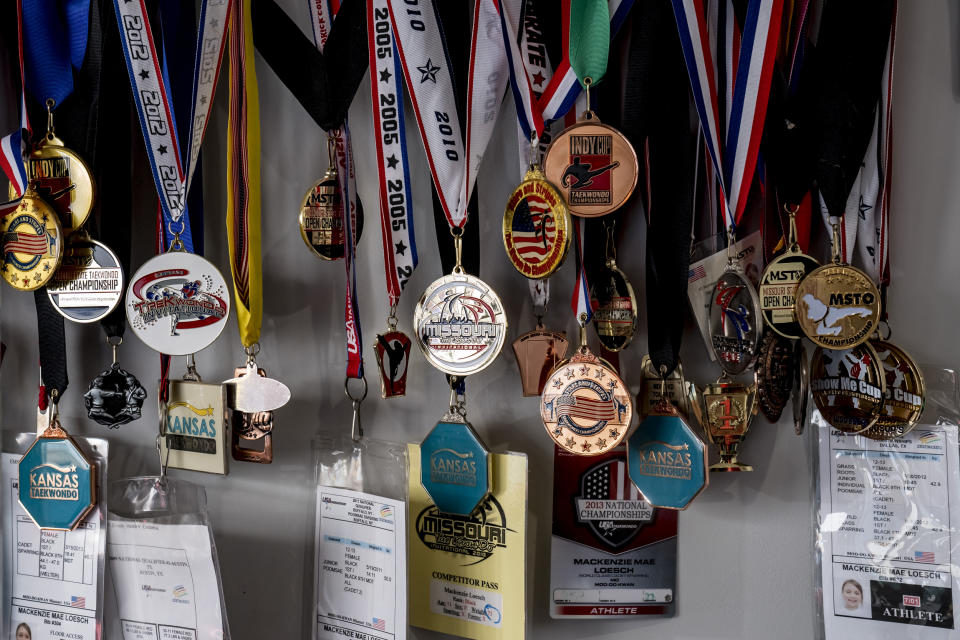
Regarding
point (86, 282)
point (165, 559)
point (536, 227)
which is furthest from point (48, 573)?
point (536, 227)

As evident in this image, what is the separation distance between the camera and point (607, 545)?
54.1 inches

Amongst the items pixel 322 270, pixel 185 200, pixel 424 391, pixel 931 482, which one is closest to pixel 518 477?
pixel 424 391

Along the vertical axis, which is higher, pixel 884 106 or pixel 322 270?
pixel 884 106

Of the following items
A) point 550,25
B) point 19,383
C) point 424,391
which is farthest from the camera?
point 19,383

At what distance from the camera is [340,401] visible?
4.91 feet

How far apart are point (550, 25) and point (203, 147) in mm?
698

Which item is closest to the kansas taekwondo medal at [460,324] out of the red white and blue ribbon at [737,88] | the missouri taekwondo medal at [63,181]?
the red white and blue ribbon at [737,88]

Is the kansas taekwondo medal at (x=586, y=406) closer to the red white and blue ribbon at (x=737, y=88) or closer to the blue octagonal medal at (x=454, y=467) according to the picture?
the blue octagonal medal at (x=454, y=467)

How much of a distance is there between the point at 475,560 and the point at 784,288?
0.69 meters

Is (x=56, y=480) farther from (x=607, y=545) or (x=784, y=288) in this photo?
(x=784, y=288)

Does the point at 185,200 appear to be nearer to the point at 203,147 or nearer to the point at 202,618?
the point at 203,147

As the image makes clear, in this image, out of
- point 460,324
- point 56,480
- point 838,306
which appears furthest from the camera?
point 56,480

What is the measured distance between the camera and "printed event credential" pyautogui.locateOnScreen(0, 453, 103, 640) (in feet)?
4.69

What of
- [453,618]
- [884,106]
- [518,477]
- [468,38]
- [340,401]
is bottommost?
[453,618]
